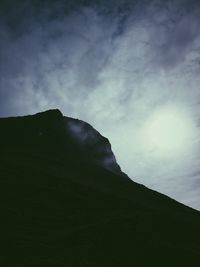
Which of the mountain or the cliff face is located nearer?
the mountain

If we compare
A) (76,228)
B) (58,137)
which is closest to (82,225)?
(76,228)

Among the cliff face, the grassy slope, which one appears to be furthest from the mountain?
the cliff face

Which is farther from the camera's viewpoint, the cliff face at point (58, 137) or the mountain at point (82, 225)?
the cliff face at point (58, 137)

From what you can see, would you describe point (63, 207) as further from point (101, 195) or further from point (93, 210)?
point (101, 195)

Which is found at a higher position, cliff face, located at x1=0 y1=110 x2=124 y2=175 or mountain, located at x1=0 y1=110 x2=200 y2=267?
cliff face, located at x1=0 y1=110 x2=124 y2=175

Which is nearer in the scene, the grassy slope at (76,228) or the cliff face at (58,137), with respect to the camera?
the grassy slope at (76,228)

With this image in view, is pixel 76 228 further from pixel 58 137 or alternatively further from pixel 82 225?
pixel 58 137

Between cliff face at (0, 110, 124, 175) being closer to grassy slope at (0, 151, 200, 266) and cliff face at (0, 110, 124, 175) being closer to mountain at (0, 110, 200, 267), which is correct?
mountain at (0, 110, 200, 267)

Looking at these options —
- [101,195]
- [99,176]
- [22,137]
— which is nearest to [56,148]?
[22,137]

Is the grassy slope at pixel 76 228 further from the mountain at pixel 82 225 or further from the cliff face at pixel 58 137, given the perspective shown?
the cliff face at pixel 58 137

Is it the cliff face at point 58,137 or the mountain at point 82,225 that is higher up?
the cliff face at point 58,137

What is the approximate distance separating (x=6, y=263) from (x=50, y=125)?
9546 cm

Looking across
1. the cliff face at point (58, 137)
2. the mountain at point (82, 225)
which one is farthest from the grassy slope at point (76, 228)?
the cliff face at point (58, 137)

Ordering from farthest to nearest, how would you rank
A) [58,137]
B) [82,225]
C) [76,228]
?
1. [58,137]
2. [82,225]
3. [76,228]
